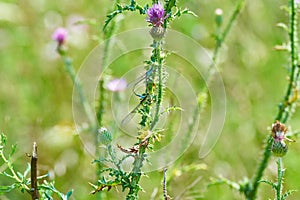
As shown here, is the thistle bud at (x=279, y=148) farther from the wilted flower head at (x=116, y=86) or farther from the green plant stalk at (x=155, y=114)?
the wilted flower head at (x=116, y=86)

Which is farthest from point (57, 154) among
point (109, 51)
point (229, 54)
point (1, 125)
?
point (229, 54)

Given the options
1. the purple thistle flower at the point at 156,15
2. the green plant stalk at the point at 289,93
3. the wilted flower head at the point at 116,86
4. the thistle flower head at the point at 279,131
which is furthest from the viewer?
the wilted flower head at the point at 116,86

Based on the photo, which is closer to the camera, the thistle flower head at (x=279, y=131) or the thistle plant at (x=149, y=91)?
the thistle plant at (x=149, y=91)

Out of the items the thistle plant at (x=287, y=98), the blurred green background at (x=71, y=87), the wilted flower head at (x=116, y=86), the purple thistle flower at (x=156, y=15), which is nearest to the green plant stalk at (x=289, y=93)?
the thistle plant at (x=287, y=98)

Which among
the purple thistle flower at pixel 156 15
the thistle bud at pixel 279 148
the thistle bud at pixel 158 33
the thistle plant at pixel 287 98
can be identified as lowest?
the thistle bud at pixel 279 148

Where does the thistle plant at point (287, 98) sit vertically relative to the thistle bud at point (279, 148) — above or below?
above

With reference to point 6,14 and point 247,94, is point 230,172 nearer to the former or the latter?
point 247,94
